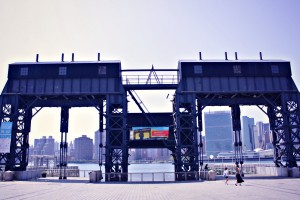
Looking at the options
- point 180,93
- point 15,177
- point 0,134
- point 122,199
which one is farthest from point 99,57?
point 122,199

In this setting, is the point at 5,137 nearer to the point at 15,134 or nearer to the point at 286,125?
the point at 15,134

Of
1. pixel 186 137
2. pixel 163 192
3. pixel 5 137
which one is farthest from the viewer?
pixel 186 137

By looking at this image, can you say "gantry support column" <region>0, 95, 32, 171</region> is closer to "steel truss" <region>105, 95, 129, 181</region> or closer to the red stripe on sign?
"steel truss" <region>105, 95, 129, 181</region>

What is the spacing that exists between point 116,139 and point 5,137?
14.3 meters

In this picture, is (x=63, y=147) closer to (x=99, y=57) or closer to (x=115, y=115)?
(x=115, y=115)

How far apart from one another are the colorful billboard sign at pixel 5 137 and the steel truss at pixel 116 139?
505 inches

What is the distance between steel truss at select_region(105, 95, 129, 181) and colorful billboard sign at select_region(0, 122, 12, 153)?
12837 millimetres

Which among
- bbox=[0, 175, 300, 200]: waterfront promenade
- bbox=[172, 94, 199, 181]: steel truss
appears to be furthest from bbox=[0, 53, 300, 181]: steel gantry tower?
bbox=[0, 175, 300, 200]: waterfront promenade

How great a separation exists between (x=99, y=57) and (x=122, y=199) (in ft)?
83.8

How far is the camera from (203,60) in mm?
39000

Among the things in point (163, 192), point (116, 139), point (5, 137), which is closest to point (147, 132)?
point (116, 139)

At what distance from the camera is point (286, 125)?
3681cm

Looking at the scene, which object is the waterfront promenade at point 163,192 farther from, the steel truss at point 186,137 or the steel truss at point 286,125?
the steel truss at point 286,125

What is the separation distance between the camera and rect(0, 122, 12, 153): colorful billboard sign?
35438 millimetres
